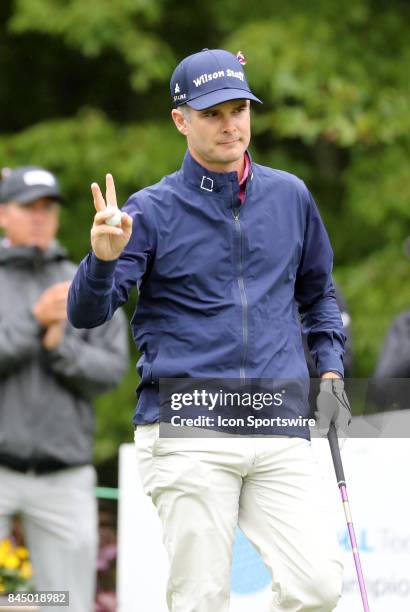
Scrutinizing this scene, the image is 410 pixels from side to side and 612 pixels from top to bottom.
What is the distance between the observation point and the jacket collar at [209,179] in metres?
4.79

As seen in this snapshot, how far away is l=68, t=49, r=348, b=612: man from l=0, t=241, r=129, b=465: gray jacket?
191 centimetres

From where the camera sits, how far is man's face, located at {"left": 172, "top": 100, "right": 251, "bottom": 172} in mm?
4801

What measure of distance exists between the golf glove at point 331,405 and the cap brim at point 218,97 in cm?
102

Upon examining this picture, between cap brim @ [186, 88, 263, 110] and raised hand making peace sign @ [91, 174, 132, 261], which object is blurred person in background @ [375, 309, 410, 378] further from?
raised hand making peace sign @ [91, 174, 132, 261]

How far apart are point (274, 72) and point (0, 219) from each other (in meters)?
4.16

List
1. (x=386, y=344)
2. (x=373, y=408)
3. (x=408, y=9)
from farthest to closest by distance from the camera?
(x=408, y=9) < (x=386, y=344) < (x=373, y=408)

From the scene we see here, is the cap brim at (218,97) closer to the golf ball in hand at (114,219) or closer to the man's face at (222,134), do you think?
the man's face at (222,134)

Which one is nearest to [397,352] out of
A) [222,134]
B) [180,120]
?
[180,120]

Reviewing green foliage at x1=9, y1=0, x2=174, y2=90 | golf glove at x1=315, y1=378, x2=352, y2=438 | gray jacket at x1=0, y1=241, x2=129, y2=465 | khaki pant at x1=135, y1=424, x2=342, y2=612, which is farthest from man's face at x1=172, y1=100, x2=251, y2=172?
green foliage at x1=9, y1=0, x2=174, y2=90

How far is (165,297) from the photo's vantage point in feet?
15.5

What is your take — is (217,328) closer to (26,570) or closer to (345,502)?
(345,502)

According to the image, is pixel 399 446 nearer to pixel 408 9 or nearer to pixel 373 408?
pixel 373 408

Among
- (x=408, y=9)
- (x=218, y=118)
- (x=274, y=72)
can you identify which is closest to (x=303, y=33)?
(x=274, y=72)

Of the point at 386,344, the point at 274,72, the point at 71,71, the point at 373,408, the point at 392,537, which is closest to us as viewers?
the point at 373,408
